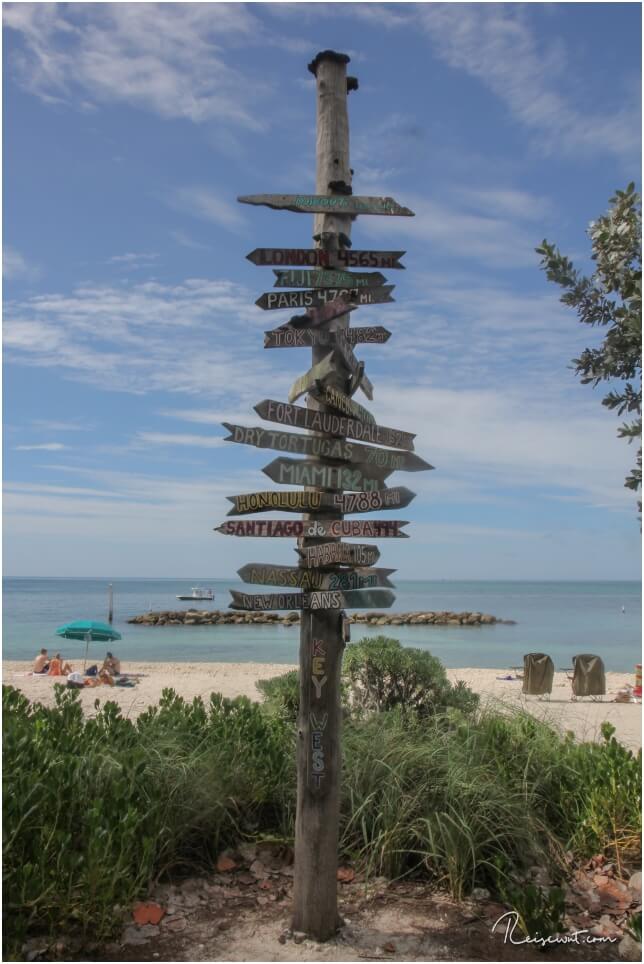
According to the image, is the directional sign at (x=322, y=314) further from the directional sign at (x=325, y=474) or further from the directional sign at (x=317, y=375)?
the directional sign at (x=325, y=474)

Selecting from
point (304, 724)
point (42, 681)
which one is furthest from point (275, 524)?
point (42, 681)

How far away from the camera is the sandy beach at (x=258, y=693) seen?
1185 cm

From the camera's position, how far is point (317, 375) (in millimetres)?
5020

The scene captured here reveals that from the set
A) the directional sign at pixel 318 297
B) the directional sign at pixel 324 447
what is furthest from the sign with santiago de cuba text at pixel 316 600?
the directional sign at pixel 318 297

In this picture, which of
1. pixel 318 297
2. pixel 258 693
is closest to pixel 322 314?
pixel 318 297

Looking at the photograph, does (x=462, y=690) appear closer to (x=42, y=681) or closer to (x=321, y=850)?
(x=321, y=850)

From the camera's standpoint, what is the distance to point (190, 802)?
531 cm

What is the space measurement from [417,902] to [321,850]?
33.7 inches

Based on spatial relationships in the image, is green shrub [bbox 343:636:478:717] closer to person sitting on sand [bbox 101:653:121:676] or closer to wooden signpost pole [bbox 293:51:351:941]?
wooden signpost pole [bbox 293:51:351:941]

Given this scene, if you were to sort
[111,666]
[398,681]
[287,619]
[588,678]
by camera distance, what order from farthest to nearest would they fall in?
[287,619] → [111,666] → [588,678] → [398,681]

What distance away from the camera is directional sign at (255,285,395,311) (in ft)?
17.3

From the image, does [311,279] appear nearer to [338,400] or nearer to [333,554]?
[338,400]

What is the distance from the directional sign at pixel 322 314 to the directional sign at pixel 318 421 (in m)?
0.60

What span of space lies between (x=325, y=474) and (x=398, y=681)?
4.62 meters
